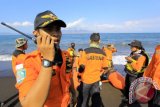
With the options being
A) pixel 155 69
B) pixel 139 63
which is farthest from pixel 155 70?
pixel 139 63

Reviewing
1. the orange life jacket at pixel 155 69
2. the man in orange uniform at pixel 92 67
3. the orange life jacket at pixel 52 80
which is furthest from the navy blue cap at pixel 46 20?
the man in orange uniform at pixel 92 67

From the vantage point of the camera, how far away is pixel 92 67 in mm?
7527

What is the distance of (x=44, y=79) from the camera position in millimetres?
2129

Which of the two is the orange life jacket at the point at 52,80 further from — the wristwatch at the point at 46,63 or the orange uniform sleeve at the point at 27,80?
the wristwatch at the point at 46,63

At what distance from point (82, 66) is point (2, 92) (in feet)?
15.5

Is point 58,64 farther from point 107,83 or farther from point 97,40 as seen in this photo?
point 107,83

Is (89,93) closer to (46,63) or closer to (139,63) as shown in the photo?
(139,63)

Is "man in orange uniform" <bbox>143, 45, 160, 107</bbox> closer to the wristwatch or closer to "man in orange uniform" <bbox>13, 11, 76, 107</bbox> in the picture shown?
"man in orange uniform" <bbox>13, 11, 76, 107</bbox>

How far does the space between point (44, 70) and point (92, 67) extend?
17.7ft

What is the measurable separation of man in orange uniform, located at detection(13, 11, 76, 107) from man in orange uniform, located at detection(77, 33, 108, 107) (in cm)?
450

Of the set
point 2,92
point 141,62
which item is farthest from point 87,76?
point 2,92

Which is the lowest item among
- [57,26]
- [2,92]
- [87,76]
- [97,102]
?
[2,92]

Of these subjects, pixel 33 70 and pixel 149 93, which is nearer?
pixel 33 70

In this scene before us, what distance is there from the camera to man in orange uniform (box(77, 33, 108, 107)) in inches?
293
